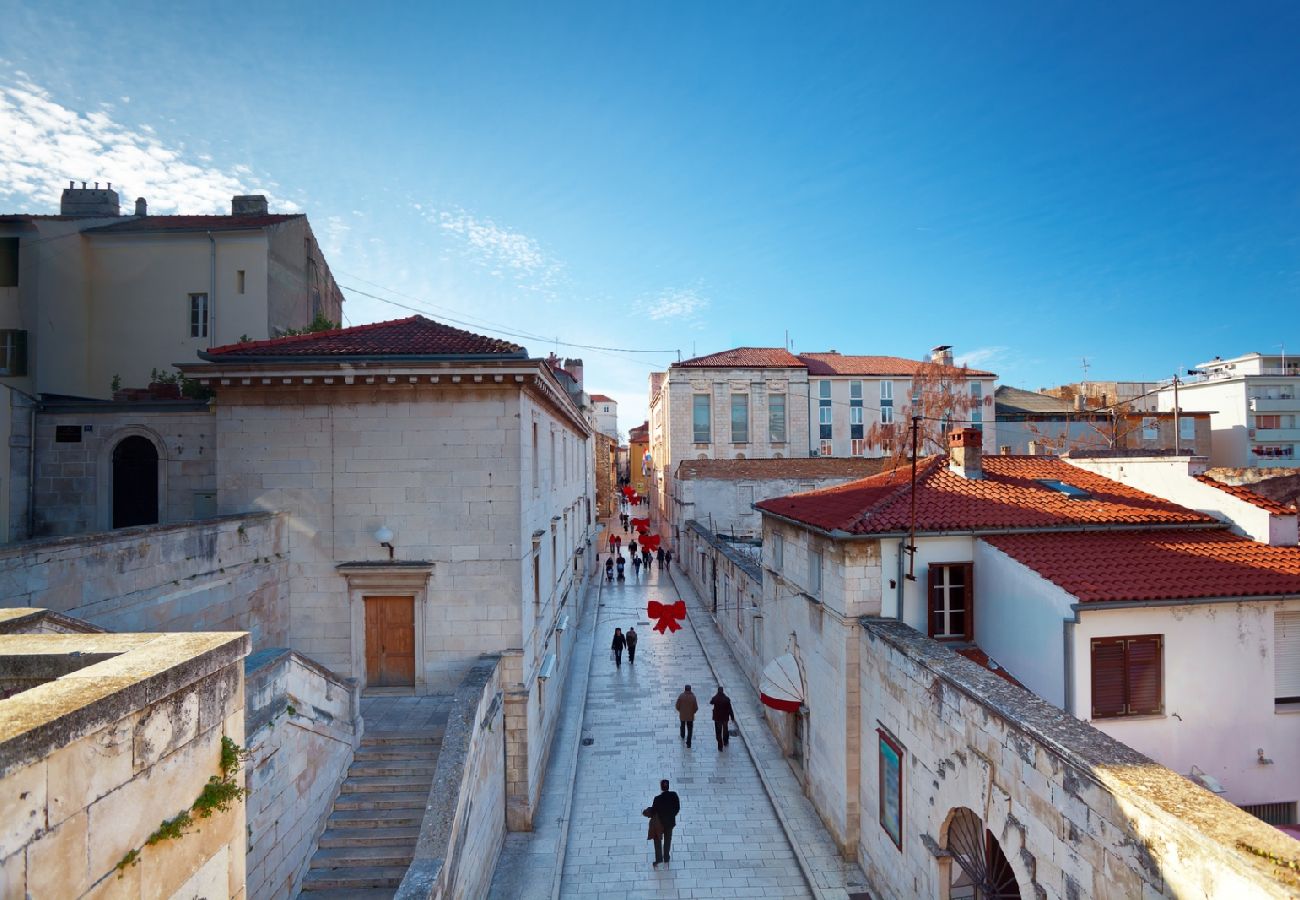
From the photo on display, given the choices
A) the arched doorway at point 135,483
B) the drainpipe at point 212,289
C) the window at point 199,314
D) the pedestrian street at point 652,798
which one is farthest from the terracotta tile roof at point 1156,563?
the window at point 199,314

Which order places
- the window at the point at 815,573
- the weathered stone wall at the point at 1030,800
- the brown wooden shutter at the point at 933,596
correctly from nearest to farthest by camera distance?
the weathered stone wall at the point at 1030,800 < the brown wooden shutter at the point at 933,596 < the window at the point at 815,573

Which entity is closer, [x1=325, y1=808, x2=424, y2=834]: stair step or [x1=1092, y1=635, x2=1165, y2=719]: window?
[x1=1092, y1=635, x2=1165, y2=719]: window

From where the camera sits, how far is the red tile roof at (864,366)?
39.7m

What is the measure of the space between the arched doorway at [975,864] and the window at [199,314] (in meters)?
23.4

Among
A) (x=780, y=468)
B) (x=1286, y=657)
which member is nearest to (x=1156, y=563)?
(x=1286, y=657)

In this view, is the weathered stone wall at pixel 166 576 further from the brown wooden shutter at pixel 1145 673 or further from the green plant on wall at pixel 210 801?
the brown wooden shutter at pixel 1145 673

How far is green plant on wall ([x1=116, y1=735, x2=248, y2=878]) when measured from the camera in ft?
9.87

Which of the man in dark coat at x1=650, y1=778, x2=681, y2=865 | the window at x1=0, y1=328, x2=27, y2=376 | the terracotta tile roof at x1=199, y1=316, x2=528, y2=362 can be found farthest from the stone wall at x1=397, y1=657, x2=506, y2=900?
the window at x1=0, y1=328, x2=27, y2=376

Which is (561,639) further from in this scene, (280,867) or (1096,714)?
(1096,714)

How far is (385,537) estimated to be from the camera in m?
11.4

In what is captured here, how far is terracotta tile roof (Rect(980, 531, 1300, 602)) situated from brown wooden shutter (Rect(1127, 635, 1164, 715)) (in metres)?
0.73

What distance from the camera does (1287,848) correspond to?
12.8 feet

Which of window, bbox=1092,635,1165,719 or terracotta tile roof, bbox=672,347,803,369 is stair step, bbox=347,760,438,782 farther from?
terracotta tile roof, bbox=672,347,803,369

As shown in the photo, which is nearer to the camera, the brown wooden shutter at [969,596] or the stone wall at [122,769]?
the stone wall at [122,769]
